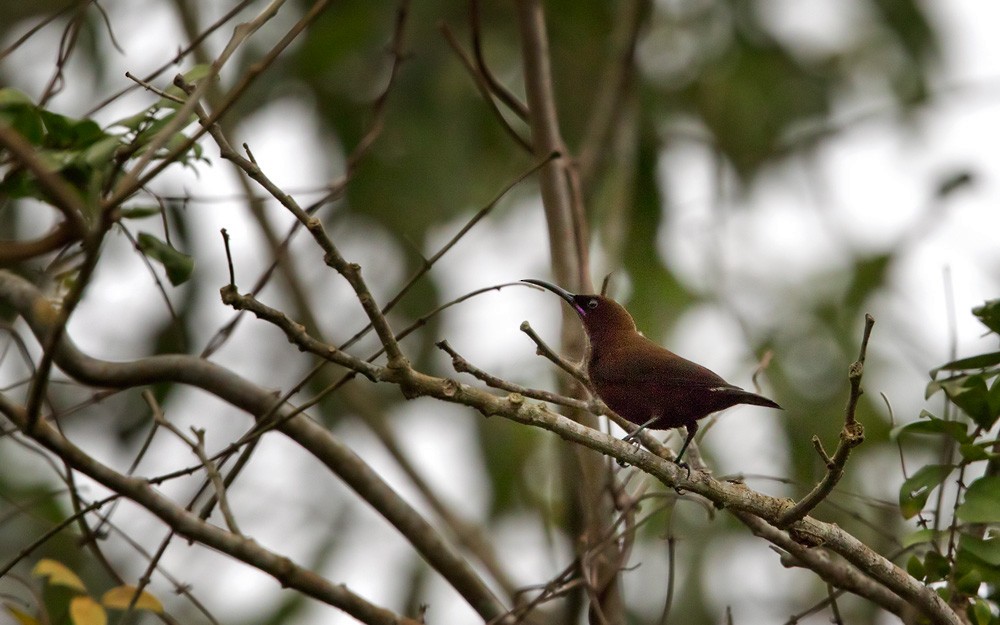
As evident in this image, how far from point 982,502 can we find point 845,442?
34.9 inches

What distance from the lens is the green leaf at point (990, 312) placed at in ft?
11.3

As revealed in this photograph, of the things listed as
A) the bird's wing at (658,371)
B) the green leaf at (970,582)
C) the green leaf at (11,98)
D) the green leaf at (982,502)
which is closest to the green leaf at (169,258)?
the green leaf at (11,98)

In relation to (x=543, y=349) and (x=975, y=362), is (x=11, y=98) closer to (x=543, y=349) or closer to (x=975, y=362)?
(x=543, y=349)

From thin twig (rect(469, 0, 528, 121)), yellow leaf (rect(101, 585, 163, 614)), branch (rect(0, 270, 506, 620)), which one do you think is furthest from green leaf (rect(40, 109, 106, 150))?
thin twig (rect(469, 0, 528, 121))

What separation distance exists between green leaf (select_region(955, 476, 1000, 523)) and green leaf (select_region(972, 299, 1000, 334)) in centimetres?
50

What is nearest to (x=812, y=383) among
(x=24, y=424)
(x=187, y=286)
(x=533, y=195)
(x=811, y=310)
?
(x=811, y=310)

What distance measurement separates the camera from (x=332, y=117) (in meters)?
8.86

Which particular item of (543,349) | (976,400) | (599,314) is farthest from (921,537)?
(599,314)

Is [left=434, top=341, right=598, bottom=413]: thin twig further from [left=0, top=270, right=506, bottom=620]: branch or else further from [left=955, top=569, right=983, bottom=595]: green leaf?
[left=955, top=569, right=983, bottom=595]: green leaf

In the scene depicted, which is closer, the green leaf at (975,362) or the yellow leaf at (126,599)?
the yellow leaf at (126,599)

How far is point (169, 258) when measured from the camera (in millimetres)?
3455

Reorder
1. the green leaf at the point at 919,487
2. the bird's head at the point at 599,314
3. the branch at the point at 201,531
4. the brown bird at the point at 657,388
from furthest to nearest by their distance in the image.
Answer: the bird's head at the point at 599,314 → the brown bird at the point at 657,388 → the green leaf at the point at 919,487 → the branch at the point at 201,531

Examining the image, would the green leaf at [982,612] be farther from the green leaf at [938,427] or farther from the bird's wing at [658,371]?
the bird's wing at [658,371]

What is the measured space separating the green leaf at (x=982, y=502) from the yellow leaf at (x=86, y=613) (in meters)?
2.54
